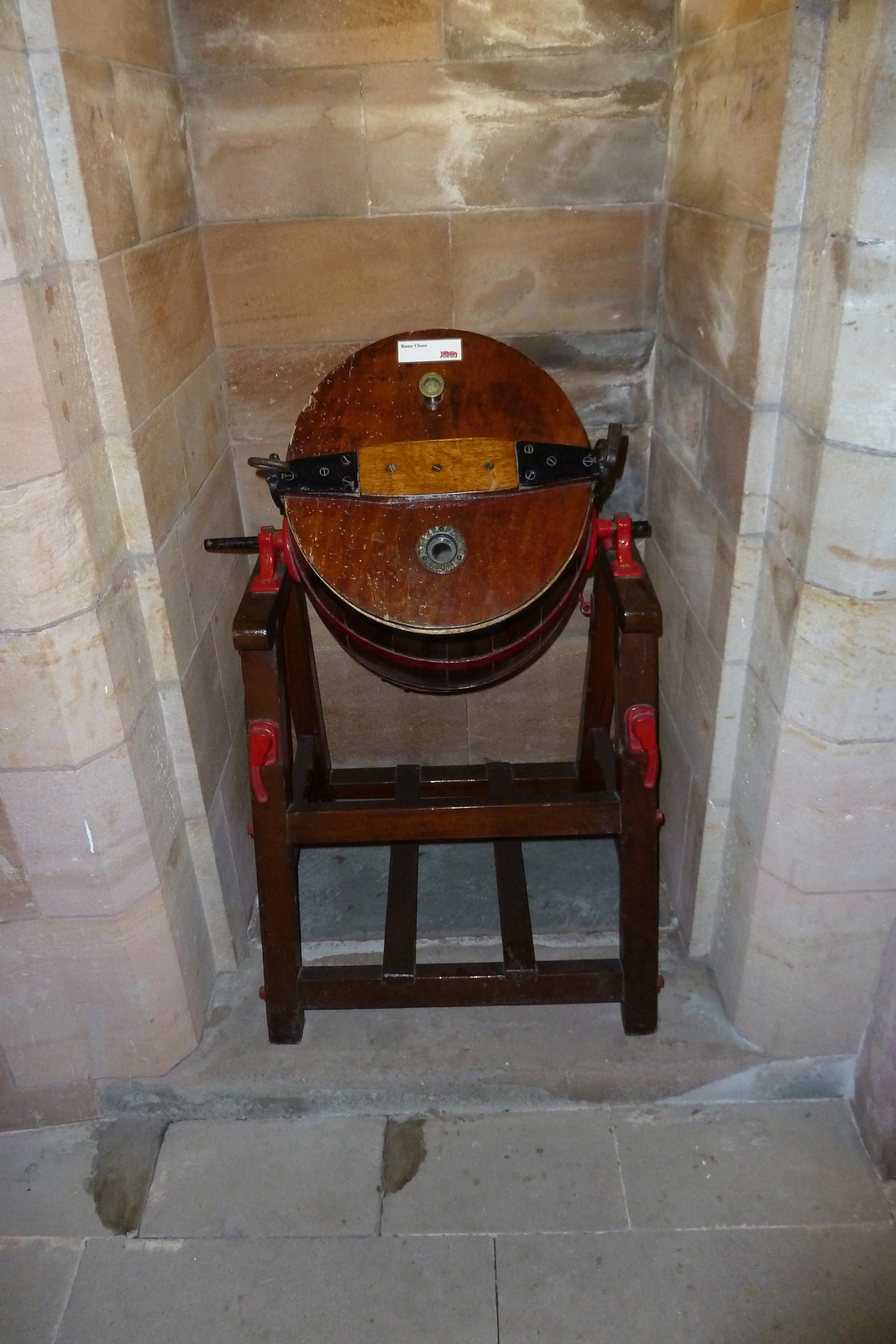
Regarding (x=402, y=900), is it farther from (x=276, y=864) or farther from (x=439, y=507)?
(x=439, y=507)

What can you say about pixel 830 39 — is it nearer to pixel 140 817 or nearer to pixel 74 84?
pixel 74 84

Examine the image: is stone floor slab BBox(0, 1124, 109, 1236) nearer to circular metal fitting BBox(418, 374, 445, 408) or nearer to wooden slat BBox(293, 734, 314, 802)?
wooden slat BBox(293, 734, 314, 802)

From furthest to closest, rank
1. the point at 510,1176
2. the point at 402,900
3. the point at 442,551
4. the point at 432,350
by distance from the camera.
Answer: the point at 402,900
the point at 510,1176
the point at 432,350
the point at 442,551

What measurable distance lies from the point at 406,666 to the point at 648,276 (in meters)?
1.31

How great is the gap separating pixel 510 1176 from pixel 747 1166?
567mm

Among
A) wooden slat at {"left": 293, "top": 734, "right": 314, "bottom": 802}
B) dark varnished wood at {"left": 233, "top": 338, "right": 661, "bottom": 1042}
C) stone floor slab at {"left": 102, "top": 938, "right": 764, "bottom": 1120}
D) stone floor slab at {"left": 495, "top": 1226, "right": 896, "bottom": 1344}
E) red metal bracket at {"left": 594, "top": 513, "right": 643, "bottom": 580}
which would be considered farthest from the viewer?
wooden slat at {"left": 293, "top": 734, "right": 314, "bottom": 802}

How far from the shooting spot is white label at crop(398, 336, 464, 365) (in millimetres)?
2166

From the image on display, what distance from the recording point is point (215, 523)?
2650 millimetres

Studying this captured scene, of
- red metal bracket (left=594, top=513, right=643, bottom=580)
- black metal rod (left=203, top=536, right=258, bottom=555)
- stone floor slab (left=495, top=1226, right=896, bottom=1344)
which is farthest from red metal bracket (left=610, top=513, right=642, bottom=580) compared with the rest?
stone floor slab (left=495, top=1226, right=896, bottom=1344)

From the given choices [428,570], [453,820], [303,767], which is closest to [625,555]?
[428,570]

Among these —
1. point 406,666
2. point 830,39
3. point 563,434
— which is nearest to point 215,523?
point 406,666

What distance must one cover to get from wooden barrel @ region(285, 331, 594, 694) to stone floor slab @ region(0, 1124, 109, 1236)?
1463 millimetres

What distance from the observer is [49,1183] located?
232cm

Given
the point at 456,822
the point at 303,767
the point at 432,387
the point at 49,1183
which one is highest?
the point at 432,387
